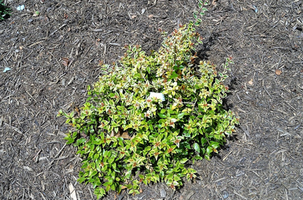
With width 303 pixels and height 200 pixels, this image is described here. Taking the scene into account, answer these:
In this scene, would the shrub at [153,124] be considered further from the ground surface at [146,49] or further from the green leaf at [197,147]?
the ground surface at [146,49]

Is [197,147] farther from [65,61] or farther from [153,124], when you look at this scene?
[65,61]

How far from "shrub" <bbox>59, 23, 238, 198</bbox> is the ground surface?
233mm

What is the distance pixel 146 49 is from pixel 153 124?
1.17 metres

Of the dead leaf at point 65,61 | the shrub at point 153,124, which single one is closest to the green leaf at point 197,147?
the shrub at point 153,124

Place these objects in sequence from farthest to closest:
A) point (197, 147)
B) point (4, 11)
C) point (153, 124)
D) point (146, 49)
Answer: point (4, 11)
point (146, 49)
point (153, 124)
point (197, 147)

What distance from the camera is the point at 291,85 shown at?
3.11m

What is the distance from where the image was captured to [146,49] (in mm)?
3424

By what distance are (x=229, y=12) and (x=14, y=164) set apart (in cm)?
335

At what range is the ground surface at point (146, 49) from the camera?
276 centimetres

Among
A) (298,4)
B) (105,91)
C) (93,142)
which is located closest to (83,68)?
(105,91)

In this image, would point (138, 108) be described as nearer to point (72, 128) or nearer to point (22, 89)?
point (72, 128)

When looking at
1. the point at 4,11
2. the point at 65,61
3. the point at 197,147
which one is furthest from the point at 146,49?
the point at 4,11

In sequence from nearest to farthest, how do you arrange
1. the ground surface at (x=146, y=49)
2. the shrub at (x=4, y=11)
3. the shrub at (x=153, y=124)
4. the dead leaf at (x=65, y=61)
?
the shrub at (x=153, y=124), the ground surface at (x=146, y=49), the dead leaf at (x=65, y=61), the shrub at (x=4, y=11)

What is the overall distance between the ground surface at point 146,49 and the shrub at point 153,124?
233 millimetres
